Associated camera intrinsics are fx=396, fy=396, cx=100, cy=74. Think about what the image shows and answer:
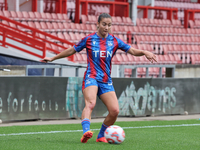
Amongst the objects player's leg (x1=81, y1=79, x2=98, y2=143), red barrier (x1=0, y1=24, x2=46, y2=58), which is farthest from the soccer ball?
red barrier (x1=0, y1=24, x2=46, y2=58)

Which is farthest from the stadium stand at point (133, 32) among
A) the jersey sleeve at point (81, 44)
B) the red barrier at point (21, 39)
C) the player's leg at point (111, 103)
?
the player's leg at point (111, 103)

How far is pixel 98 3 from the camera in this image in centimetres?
2400

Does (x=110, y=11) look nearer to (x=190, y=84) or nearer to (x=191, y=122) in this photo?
(x=190, y=84)

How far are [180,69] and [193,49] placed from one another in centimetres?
718

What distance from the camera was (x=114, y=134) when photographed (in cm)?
580

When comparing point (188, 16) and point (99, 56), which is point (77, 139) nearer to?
point (99, 56)

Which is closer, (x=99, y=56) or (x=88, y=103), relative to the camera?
(x=88, y=103)

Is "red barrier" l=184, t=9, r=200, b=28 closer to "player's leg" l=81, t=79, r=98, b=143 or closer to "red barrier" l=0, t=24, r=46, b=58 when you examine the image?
"red barrier" l=0, t=24, r=46, b=58

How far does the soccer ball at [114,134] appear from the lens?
227 inches

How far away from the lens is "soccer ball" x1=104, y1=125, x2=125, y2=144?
19.0 feet

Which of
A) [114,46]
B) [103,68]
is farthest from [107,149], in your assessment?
[114,46]

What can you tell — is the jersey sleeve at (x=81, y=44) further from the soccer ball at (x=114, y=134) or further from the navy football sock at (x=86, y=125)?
the soccer ball at (x=114, y=134)

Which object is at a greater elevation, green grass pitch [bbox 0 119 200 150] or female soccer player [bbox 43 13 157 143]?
female soccer player [bbox 43 13 157 143]

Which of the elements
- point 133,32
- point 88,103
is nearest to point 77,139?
point 88,103
